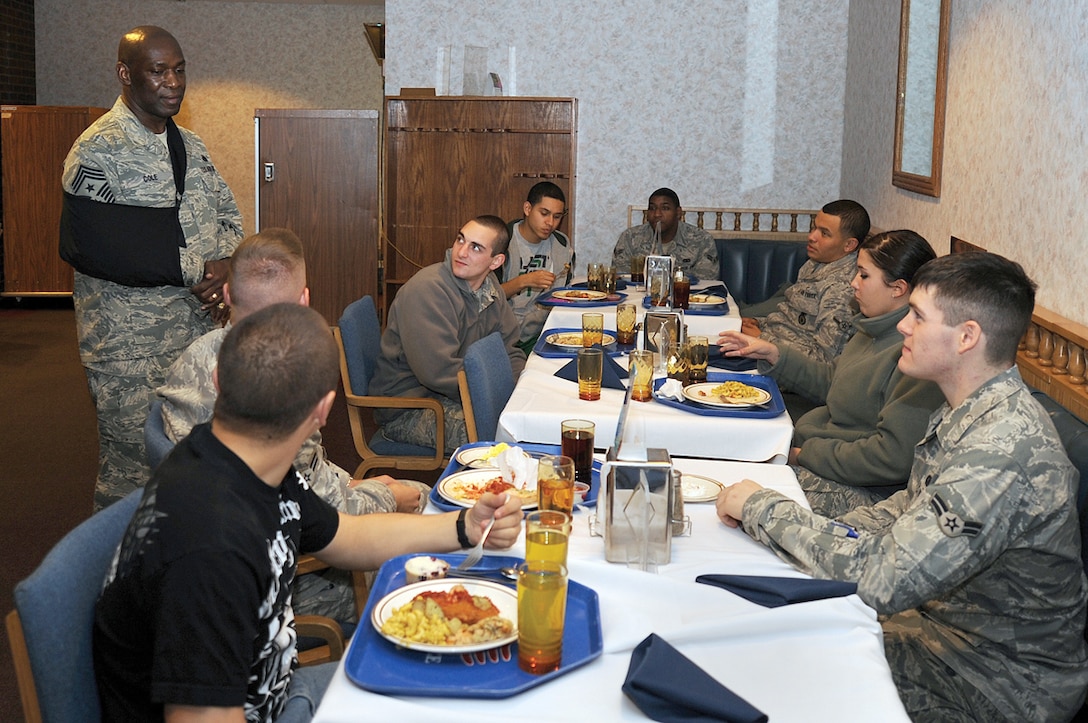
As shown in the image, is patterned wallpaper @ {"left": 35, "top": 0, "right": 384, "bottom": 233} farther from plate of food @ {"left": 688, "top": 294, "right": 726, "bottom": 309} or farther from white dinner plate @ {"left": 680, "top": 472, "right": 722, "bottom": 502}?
white dinner plate @ {"left": 680, "top": 472, "right": 722, "bottom": 502}

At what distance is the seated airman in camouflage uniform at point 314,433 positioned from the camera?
7.03ft

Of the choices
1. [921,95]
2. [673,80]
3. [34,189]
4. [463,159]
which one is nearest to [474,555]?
[921,95]

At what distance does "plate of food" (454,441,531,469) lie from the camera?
7.24 feet

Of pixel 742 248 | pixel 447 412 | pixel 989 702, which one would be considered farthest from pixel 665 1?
pixel 989 702

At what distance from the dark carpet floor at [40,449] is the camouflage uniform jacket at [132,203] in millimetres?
920

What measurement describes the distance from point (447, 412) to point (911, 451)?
1.70 m

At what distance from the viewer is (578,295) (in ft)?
16.3

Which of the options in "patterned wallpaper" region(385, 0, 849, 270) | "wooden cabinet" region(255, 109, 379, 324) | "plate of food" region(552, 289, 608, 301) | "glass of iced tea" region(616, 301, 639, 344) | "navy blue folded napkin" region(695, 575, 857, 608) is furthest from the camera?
"wooden cabinet" region(255, 109, 379, 324)

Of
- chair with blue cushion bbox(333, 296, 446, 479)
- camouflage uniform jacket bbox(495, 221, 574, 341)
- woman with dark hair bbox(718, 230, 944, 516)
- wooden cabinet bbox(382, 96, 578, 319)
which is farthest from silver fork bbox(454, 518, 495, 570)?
wooden cabinet bbox(382, 96, 578, 319)

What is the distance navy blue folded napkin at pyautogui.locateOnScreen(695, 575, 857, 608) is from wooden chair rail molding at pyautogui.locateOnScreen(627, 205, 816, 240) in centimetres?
569

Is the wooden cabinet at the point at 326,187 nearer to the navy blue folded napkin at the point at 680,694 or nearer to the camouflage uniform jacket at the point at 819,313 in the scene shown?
the camouflage uniform jacket at the point at 819,313

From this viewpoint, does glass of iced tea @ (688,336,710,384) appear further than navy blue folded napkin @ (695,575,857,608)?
Yes

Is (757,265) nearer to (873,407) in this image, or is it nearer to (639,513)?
(873,407)

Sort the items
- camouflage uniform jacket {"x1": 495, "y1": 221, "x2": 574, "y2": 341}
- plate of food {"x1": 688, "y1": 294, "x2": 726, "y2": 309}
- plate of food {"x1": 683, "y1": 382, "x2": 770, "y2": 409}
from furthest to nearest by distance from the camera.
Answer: camouflage uniform jacket {"x1": 495, "y1": 221, "x2": 574, "y2": 341}
plate of food {"x1": 688, "y1": 294, "x2": 726, "y2": 309}
plate of food {"x1": 683, "y1": 382, "x2": 770, "y2": 409}
